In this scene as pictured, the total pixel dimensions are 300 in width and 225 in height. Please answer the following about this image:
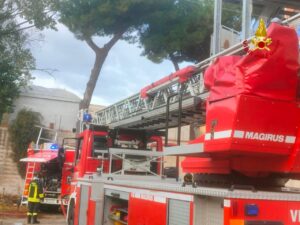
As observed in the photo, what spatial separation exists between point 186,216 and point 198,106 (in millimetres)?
2079

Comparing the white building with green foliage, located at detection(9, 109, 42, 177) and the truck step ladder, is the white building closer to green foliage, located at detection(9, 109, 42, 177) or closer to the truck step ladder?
green foliage, located at detection(9, 109, 42, 177)

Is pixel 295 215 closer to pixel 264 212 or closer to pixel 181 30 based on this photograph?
pixel 264 212

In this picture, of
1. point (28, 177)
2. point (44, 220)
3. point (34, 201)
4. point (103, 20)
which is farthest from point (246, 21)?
point (103, 20)

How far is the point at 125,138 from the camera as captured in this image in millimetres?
9883

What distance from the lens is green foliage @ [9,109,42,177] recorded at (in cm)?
2088

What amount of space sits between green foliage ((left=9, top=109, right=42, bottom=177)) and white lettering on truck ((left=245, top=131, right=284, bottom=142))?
18.0 metres

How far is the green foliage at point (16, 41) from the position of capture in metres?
14.8

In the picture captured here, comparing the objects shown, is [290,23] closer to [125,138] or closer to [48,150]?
[125,138]

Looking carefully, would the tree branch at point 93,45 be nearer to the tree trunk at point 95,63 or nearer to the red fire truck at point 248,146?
the tree trunk at point 95,63

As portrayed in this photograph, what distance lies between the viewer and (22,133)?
2142 centimetres

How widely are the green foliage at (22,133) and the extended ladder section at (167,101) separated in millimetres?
9973

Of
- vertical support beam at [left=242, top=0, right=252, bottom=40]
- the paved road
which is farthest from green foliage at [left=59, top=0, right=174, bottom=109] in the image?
vertical support beam at [left=242, top=0, right=252, bottom=40]

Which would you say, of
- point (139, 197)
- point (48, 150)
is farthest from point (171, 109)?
point (48, 150)

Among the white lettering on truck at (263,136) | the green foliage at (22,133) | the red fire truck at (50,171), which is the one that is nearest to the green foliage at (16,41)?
the red fire truck at (50,171)
